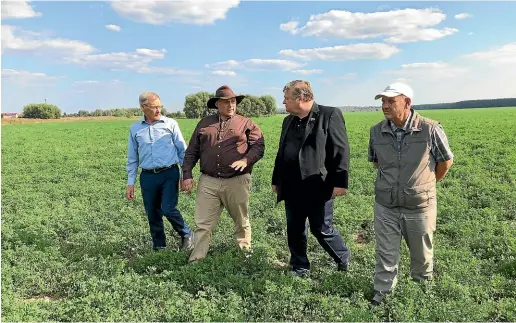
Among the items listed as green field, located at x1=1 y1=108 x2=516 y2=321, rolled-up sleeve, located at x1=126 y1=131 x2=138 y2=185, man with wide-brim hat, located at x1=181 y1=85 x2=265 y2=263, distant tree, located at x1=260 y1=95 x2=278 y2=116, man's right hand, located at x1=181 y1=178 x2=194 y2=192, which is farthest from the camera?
distant tree, located at x1=260 y1=95 x2=278 y2=116

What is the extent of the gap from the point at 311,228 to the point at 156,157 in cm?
256

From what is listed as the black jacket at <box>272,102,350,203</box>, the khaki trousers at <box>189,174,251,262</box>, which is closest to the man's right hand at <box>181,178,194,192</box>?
the khaki trousers at <box>189,174,251,262</box>

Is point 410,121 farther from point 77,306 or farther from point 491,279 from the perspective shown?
point 77,306

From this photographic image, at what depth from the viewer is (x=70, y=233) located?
26.6 ft

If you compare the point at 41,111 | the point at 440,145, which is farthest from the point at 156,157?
the point at 41,111

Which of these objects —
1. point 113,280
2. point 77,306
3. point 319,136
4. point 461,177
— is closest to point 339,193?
point 319,136

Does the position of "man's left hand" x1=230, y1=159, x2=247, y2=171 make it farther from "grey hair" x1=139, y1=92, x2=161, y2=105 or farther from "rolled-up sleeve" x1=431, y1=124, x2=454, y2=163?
"rolled-up sleeve" x1=431, y1=124, x2=454, y2=163

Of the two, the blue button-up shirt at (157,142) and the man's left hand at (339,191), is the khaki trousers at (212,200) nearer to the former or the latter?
the blue button-up shirt at (157,142)

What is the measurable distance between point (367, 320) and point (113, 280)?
10.0 ft

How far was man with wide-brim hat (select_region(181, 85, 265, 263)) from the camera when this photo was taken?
5.92 meters

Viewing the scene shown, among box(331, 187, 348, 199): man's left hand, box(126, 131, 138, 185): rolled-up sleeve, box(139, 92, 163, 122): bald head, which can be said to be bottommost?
box(331, 187, 348, 199): man's left hand

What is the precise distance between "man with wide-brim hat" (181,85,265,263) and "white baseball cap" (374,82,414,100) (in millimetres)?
2088

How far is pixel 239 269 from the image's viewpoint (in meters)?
5.87

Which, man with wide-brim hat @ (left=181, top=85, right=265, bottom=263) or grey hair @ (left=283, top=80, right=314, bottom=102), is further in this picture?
man with wide-brim hat @ (left=181, top=85, right=265, bottom=263)
